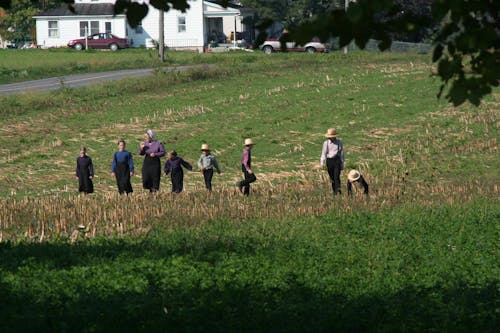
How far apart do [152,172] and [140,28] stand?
6500cm

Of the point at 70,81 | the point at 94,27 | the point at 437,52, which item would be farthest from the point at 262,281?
the point at 94,27

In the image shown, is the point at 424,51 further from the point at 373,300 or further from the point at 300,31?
the point at 300,31

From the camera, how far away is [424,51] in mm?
66188

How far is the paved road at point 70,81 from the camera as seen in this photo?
2080 inches

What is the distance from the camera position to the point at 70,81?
57.2 metres

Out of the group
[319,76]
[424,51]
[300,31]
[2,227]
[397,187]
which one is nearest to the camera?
[300,31]

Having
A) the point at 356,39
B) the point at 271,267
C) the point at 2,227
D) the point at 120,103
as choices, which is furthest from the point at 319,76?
the point at 356,39

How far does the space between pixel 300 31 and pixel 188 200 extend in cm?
1433

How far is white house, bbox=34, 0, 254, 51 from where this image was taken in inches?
3467

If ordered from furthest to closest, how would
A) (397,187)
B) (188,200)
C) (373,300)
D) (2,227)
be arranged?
(397,187), (188,200), (2,227), (373,300)

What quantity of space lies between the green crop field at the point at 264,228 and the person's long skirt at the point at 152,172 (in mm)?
314

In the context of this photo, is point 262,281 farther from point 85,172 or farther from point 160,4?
point 85,172

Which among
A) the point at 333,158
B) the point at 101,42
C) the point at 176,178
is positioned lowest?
the point at 176,178

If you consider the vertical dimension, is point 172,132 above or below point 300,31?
below
